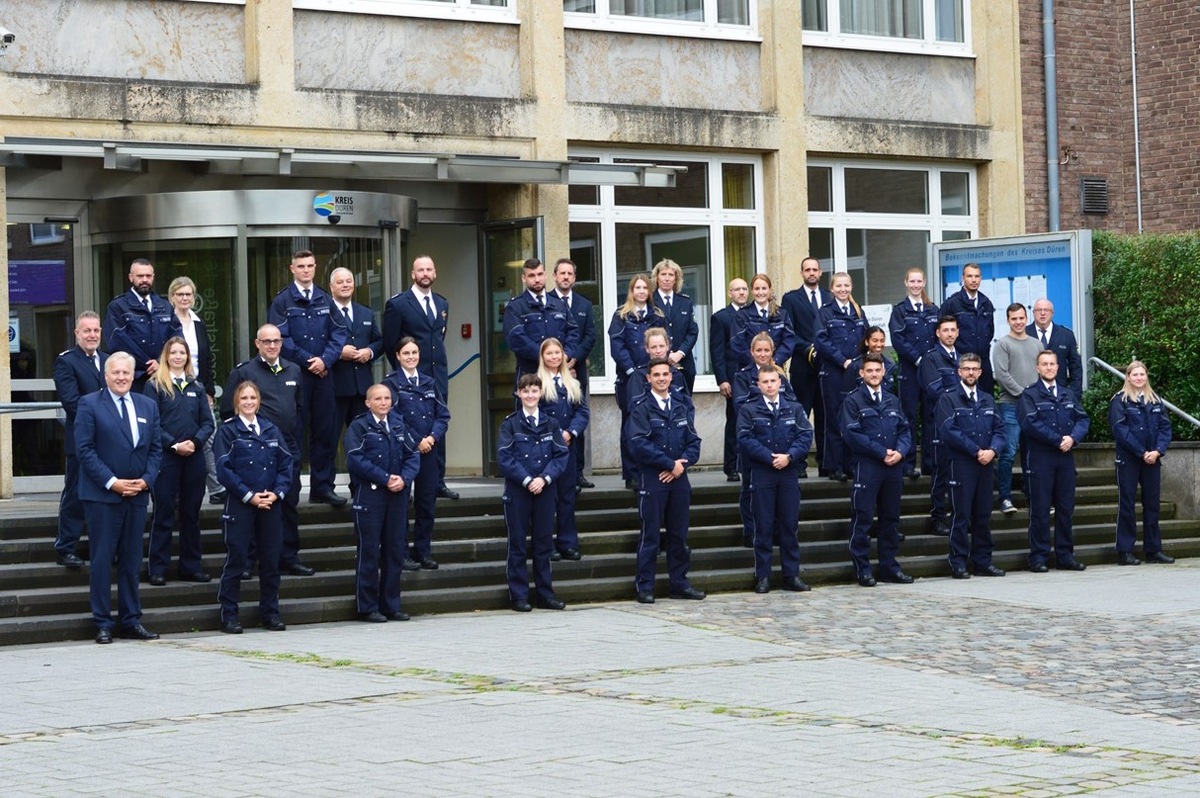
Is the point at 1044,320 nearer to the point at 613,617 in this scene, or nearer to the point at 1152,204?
the point at 613,617

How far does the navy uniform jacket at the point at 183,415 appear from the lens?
43.4 feet

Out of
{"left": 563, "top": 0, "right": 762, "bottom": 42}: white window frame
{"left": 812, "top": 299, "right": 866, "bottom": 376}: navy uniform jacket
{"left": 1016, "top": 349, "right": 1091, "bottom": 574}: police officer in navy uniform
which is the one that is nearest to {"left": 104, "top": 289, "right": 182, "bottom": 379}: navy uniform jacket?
{"left": 812, "top": 299, "right": 866, "bottom": 376}: navy uniform jacket

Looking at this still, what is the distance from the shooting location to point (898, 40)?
22.2 m

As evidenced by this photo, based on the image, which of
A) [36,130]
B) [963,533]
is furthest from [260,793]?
[36,130]

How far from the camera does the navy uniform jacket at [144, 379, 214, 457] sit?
13219 millimetres

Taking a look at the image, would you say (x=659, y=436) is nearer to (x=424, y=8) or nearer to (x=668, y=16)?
(x=424, y=8)

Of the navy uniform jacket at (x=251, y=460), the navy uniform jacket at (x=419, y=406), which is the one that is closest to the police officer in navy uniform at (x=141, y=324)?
the navy uniform jacket at (x=251, y=460)

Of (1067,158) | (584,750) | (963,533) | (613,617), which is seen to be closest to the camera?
(584,750)

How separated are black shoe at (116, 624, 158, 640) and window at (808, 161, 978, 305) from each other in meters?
11.1

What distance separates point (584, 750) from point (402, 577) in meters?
6.21

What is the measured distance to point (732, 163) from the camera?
2120 cm

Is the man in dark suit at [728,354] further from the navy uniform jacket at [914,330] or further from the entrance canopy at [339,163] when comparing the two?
the entrance canopy at [339,163]

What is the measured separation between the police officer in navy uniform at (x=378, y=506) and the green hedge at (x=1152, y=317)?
8514 millimetres

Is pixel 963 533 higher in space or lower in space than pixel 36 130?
lower
